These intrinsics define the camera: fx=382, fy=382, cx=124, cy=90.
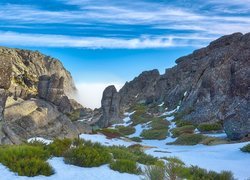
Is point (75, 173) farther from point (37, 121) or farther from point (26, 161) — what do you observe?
point (37, 121)

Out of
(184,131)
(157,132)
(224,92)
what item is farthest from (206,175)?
(224,92)

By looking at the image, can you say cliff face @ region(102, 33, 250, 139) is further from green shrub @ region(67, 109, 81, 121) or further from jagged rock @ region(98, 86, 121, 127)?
green shrub @ region(67, 109, 81, 121)

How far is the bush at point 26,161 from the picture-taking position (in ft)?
39.4

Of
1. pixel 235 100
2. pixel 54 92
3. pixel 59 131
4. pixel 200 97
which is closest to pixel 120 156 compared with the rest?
pixel 235 100

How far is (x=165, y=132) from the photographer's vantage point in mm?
39562

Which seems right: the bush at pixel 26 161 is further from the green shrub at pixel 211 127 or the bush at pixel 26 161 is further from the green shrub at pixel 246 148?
the green shrub at pixel 211 127

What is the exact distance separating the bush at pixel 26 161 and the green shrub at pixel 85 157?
2.81ft

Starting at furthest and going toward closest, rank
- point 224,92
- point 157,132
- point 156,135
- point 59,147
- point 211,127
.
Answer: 1. point 224,92
2. point 157,132
3. point 156,135
4. point 211,127
5. point 59,147

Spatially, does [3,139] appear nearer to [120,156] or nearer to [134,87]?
[120,156]

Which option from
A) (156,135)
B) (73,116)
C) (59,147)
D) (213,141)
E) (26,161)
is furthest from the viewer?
(73,116)

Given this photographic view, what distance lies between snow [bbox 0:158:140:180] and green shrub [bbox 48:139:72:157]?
525mm

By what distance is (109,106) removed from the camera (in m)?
73.9

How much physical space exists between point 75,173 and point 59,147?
224 centimetres

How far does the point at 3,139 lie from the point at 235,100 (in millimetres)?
17969
